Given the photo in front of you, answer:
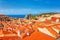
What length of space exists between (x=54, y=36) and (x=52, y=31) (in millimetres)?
1519

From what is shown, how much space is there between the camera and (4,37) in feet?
41.4

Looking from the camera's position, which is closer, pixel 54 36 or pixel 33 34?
pixel 54 36

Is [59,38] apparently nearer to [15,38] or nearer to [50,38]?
[50,38]

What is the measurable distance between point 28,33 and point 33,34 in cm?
53

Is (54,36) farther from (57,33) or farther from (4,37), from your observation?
(4,37)

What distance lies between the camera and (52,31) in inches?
553

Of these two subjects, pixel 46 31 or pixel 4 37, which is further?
pixel 46 31

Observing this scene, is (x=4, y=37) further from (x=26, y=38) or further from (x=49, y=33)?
(x=49, y=33)

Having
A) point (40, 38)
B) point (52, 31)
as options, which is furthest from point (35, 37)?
point (52, 31)

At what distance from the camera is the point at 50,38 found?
12.2 meters

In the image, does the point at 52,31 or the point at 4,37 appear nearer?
the point at 4,37

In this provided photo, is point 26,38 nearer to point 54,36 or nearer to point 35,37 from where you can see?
point 35,37

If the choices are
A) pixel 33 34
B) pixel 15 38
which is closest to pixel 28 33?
pixel 33 34

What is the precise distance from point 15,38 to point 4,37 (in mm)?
968
